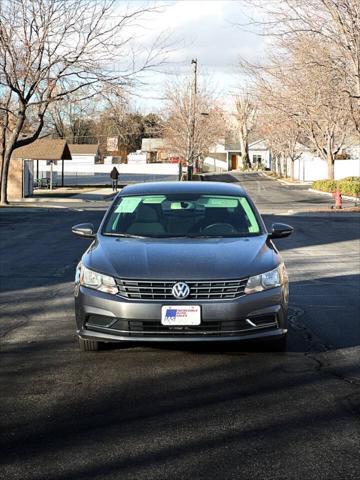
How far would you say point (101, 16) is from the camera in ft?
95.2

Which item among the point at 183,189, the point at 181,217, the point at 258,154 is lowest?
the point at 181,217

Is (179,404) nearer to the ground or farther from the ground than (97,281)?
nearer to the ground

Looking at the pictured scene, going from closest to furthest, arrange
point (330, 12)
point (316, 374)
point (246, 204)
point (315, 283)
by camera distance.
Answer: point (316, 374), point (246, 204), point (315, 283), point (330, 12)

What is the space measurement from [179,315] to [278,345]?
3.75ft

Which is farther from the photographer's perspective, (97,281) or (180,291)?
(97,281)

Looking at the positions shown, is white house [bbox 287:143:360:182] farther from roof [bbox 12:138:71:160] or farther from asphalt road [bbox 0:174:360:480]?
asphalt road [bbox 0:174:360:480]

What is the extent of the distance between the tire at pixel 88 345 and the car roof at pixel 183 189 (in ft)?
6.72

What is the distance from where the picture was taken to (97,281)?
6.41 meters

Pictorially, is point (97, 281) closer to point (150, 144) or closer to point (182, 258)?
point (182, 258)

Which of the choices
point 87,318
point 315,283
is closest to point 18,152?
point 315,283

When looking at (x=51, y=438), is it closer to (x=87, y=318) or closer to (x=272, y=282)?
(x=87, y=318)

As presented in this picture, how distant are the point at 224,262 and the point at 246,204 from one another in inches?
71.3

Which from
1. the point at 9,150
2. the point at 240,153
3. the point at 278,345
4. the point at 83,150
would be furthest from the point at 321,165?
the point at 278,345

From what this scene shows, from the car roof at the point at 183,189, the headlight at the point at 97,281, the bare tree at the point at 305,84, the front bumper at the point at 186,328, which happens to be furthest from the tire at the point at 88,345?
the bare tree at the point at 305,84
